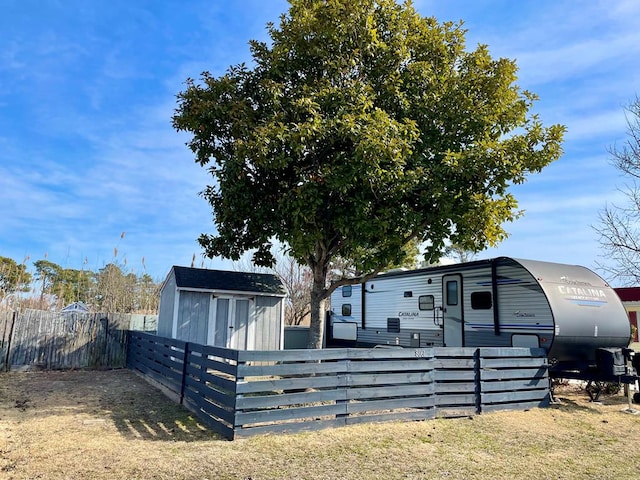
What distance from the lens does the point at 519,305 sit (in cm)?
961

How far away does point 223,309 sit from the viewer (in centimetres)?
1334

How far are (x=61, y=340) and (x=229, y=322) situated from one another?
15.1 feet

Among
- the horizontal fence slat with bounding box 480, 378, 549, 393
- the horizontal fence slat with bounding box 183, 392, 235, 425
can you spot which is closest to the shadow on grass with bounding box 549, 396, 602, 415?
the horizontal fence slat with bounding box 480, 378, 549, 393

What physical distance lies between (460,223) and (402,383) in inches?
133

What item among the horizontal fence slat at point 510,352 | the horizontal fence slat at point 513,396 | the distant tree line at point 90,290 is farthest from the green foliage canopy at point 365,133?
the distant tree line at point 90,290

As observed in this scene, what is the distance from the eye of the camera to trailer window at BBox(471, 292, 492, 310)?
10349 mm

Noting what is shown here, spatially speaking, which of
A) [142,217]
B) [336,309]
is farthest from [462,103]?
[142,217]

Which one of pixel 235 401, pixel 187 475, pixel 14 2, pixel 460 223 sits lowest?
pixel 187 475

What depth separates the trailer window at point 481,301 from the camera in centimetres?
1035

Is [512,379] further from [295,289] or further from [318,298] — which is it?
[295,289]

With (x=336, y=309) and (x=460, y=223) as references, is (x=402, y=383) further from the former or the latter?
(x=336, y=309)

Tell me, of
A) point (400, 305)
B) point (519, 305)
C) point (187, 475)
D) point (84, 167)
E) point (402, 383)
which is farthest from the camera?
point (84, 167)

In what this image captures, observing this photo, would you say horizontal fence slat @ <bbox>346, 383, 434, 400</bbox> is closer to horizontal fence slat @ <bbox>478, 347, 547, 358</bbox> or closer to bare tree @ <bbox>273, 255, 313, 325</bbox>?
horizontal fence slat @ <bbox>478, 347, 547, 358</bbox>

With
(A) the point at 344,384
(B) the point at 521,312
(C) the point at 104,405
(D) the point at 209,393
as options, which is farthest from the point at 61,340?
(B) the point at 521,312
